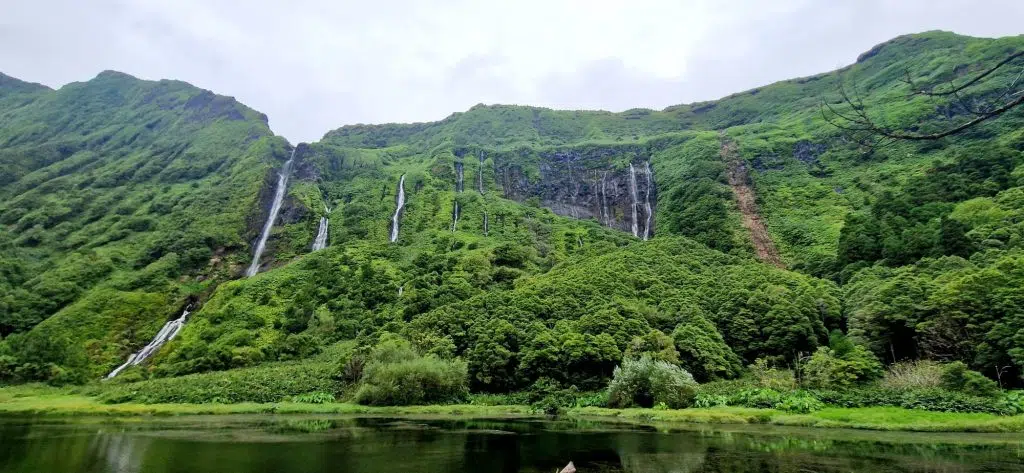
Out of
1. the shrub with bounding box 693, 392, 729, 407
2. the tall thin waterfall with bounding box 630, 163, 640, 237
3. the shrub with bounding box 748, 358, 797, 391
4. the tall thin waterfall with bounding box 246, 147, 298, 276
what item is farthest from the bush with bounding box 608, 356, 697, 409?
the tall thin waterfall with bounding box 630, 163, 640, 237

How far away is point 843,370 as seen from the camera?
55.4 metres

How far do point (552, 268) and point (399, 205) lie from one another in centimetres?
6107

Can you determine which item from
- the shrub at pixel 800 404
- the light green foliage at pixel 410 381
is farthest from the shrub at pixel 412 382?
the shrub at pixel 800 404

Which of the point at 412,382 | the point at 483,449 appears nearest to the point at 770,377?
the point at 412,382

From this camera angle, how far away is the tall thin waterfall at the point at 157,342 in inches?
3179

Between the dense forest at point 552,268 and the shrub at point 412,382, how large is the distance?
327 millimetres

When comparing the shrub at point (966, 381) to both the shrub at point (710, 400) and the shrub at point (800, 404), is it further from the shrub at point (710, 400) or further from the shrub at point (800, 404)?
the shrub at point (710, 400)

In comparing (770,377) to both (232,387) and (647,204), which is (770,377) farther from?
(647,204)

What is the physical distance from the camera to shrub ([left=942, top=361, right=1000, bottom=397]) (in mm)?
43750

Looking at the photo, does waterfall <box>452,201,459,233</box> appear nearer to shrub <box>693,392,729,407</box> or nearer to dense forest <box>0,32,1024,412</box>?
dense forest <box>0,32,1024,412</box>

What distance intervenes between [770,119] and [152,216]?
628 feet

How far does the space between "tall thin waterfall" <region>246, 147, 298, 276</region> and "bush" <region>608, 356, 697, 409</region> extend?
86.8 m

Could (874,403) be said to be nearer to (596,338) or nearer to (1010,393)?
(1010,393)

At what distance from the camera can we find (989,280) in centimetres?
5203
